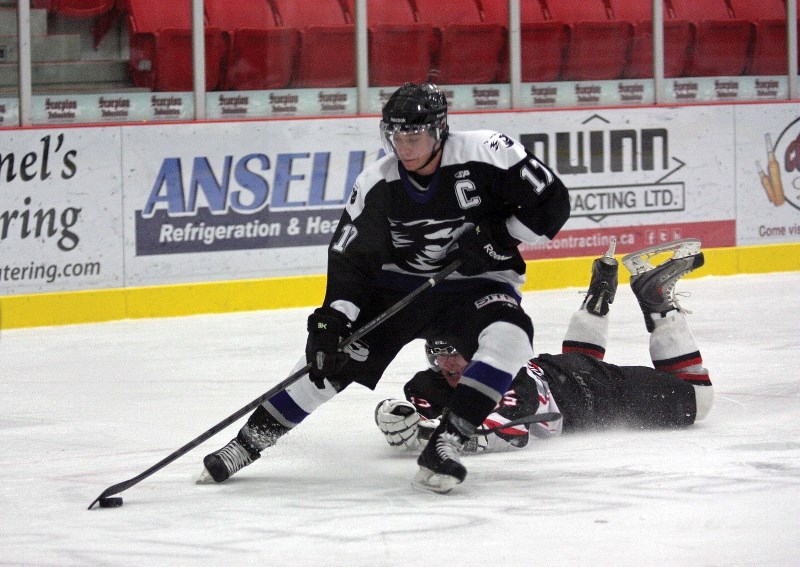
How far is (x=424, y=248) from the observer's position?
3.46 meters

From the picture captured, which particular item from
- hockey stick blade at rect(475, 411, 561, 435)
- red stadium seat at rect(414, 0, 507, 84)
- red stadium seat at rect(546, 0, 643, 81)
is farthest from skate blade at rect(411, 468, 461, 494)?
red stadium seat at rect(546, 0, 643, 81)

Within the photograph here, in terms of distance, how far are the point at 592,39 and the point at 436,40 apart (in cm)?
106

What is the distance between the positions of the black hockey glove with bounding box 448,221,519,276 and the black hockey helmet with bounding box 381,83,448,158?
252 mm

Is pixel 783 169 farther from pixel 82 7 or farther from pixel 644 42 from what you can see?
pixel 82 7

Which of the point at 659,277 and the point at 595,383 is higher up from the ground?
the point at 659,277

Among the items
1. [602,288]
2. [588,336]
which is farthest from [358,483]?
[602,288]

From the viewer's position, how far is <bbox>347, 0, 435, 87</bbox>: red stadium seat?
7621 millimetres

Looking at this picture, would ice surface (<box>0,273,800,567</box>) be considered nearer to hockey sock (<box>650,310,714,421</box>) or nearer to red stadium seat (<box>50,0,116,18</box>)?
hockey sock (<box>650,310,714,421</box>)

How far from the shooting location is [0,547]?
2771mm

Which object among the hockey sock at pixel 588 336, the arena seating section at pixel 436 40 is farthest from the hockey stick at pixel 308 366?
the arena seating section at pixel 436 40

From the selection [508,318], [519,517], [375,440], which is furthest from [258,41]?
[519,517]

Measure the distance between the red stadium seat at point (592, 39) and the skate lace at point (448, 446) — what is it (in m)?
5.20

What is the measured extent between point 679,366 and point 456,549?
1488mm

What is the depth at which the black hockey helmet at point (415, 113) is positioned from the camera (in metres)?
3.30
